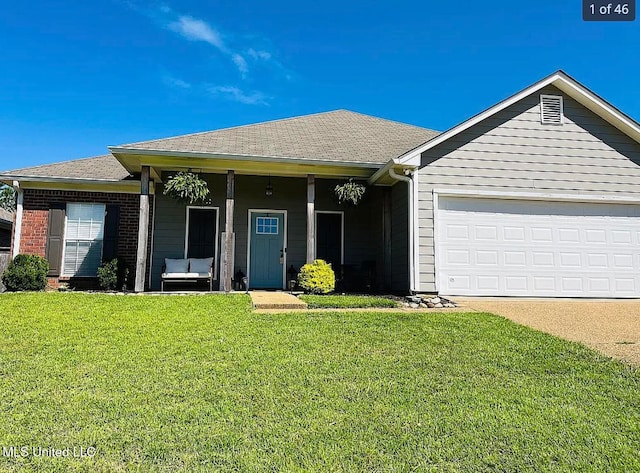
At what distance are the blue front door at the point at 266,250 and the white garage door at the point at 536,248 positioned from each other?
13.7 ft

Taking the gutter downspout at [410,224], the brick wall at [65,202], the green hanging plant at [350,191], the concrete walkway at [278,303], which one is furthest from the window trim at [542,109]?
the brick wall at [65,202]

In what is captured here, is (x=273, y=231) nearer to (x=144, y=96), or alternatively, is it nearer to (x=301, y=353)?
(x=301, y=353)

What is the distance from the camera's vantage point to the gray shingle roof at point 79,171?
31.8ft

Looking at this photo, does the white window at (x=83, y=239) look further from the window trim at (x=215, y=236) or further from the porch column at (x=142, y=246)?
the porch column at (x=142, y=246)

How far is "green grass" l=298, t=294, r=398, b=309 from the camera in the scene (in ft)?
22.8

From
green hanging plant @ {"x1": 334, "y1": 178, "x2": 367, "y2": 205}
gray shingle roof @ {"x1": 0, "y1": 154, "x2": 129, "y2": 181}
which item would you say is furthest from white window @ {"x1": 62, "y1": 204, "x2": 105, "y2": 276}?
green hanging plant @ {"x1": 334, "y1": 178, "x2": 367, "y2": 205}

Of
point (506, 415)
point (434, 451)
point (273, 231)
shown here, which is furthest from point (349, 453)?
point (273, 231)

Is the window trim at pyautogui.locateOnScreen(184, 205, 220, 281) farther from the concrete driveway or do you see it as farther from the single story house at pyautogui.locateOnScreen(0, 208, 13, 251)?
the single story house at pyautogui.locateOnScreen(0, 208, 13, 251)

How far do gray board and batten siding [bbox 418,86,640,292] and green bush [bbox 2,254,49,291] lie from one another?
8031mm

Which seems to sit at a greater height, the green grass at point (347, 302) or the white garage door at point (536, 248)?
the white garage door at point (536, 248)

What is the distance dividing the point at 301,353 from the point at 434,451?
6.61 ft

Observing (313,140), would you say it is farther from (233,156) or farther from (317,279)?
(317,279)

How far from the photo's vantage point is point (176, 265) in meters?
9.79

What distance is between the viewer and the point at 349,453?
245cm
